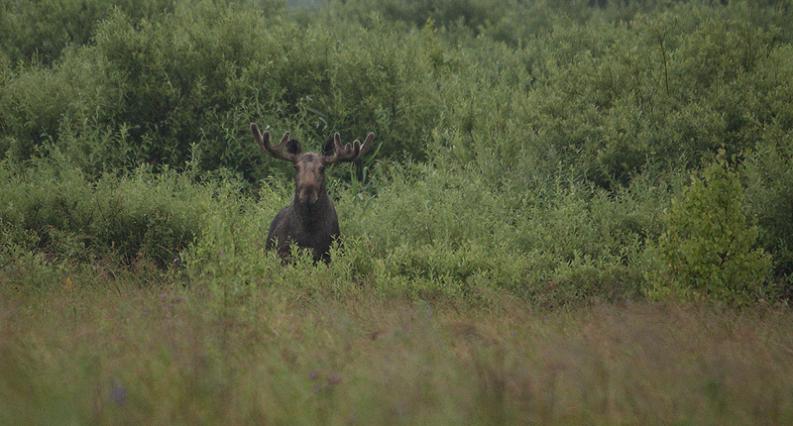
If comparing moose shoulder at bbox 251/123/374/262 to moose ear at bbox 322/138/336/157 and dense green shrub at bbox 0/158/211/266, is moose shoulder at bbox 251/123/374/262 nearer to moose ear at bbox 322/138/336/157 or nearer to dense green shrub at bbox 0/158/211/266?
moose ear at bbox 322/138/336/157

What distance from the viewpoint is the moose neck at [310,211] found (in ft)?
39.3

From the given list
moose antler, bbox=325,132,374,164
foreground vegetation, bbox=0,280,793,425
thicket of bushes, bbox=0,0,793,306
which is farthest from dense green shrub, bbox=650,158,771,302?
moose antler, bbox=325,132,374,164

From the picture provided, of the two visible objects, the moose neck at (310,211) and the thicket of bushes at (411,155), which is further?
the moose neck at (310,211)

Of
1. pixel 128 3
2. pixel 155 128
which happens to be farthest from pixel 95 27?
pixel 155 128

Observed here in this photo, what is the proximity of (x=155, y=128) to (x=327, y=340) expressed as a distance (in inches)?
466

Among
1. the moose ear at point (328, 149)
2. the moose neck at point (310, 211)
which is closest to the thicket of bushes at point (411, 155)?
the moose neck at point (310, 211)

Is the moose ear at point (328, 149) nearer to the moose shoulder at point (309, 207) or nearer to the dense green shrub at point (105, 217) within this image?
the moose shoulder at point (309, 207)

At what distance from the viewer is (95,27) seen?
23.1 meters

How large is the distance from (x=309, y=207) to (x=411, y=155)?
20.4 feet

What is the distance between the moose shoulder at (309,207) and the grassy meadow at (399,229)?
0.35 metres

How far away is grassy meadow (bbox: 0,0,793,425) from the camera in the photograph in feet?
17.3

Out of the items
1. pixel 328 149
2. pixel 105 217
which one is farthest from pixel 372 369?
pixel 105 217

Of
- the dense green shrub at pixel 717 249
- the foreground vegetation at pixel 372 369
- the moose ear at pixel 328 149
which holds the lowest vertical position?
the moose ear at pixel 328 149

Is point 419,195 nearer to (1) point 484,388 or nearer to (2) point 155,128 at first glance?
(2) point 155,128
